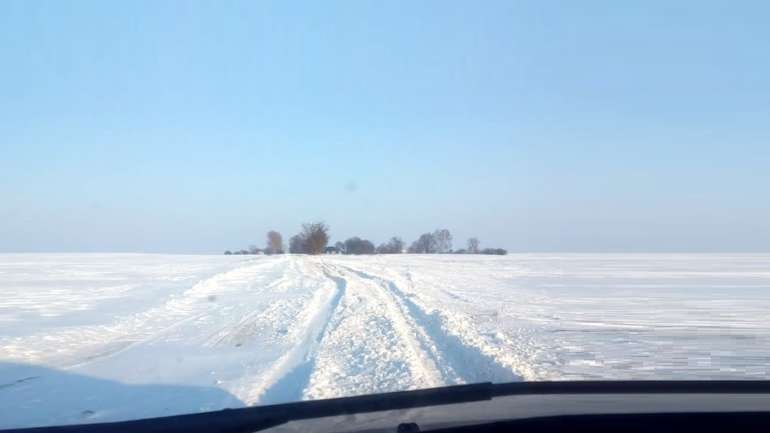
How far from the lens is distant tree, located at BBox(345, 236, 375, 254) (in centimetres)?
9506

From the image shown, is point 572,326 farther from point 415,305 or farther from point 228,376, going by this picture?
point 228,376

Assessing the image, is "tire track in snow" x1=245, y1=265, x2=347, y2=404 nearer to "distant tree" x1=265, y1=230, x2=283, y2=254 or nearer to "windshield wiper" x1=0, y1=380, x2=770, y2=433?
"windshield wiper" x1=0, y1=380, x2=770, y2=433

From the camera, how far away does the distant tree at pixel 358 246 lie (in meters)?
95.1

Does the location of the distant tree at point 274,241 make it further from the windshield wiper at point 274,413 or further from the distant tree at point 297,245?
the windshield wiper at point 274,413

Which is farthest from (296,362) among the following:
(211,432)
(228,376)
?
(211,432)

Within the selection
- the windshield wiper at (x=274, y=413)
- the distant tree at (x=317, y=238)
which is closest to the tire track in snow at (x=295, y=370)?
the windshield wiper at (x=274, y=413)

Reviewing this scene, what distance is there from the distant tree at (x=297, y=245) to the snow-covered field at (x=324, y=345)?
226 feet

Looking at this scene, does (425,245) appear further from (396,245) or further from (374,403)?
(374,403)

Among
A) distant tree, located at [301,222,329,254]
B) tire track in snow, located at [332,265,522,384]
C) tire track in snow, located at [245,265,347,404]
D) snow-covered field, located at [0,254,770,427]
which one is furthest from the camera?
distant tree, located at [301,222,329,254]

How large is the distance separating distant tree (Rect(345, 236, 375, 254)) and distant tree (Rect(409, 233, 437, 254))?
6313 millimetres

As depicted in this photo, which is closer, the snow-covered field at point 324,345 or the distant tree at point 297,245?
the snow-covered field at point 324,345

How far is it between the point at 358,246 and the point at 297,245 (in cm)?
720

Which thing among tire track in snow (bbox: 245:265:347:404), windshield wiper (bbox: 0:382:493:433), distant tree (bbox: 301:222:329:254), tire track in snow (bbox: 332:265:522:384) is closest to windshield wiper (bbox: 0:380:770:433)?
windshield wiper (bbox: 0:382:493:433)

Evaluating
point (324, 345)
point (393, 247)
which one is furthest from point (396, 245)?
point (324, 345)
